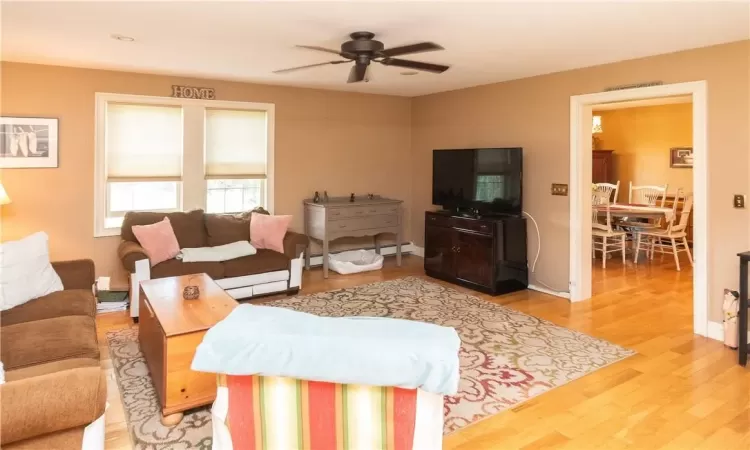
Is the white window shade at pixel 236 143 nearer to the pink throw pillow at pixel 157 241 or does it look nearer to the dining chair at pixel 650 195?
the pink throw pillow at pixel 157 241

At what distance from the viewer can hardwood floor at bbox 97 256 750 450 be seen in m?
2.50

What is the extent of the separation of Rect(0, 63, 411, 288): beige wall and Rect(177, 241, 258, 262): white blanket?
1079 millimetres

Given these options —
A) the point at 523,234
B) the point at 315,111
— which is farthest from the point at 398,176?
the point at 523,234

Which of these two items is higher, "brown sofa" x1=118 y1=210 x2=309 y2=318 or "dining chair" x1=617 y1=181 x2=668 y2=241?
"dining chair" x1=617 y1=181 x2=668 y2=241

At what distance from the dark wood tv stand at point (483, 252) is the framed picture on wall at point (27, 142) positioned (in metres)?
4.24

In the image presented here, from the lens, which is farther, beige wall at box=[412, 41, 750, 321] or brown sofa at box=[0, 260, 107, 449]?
beige wall at box=[412, 41, 750, 321]

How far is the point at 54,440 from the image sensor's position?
163cm

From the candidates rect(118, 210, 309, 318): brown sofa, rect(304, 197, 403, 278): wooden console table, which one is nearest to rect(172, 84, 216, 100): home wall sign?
rect(118, 210, 309, 318): brown sofa

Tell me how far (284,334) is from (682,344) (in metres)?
3.69

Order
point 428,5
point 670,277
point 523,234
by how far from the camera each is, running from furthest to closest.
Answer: point 670,277, point 523,234, point 428,5

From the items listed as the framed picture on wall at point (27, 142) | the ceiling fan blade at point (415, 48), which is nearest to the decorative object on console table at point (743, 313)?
the ceiling fan blade at point (415, 48)

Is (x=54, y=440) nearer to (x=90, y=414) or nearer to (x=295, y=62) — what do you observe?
(x=90, y=414)

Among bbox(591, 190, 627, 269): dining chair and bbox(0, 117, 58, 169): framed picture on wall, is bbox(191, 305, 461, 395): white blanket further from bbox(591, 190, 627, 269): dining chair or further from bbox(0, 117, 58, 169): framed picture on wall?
bbox(591, 190, 627, 269): dining chair

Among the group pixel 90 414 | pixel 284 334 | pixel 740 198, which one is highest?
pixel 740 198
